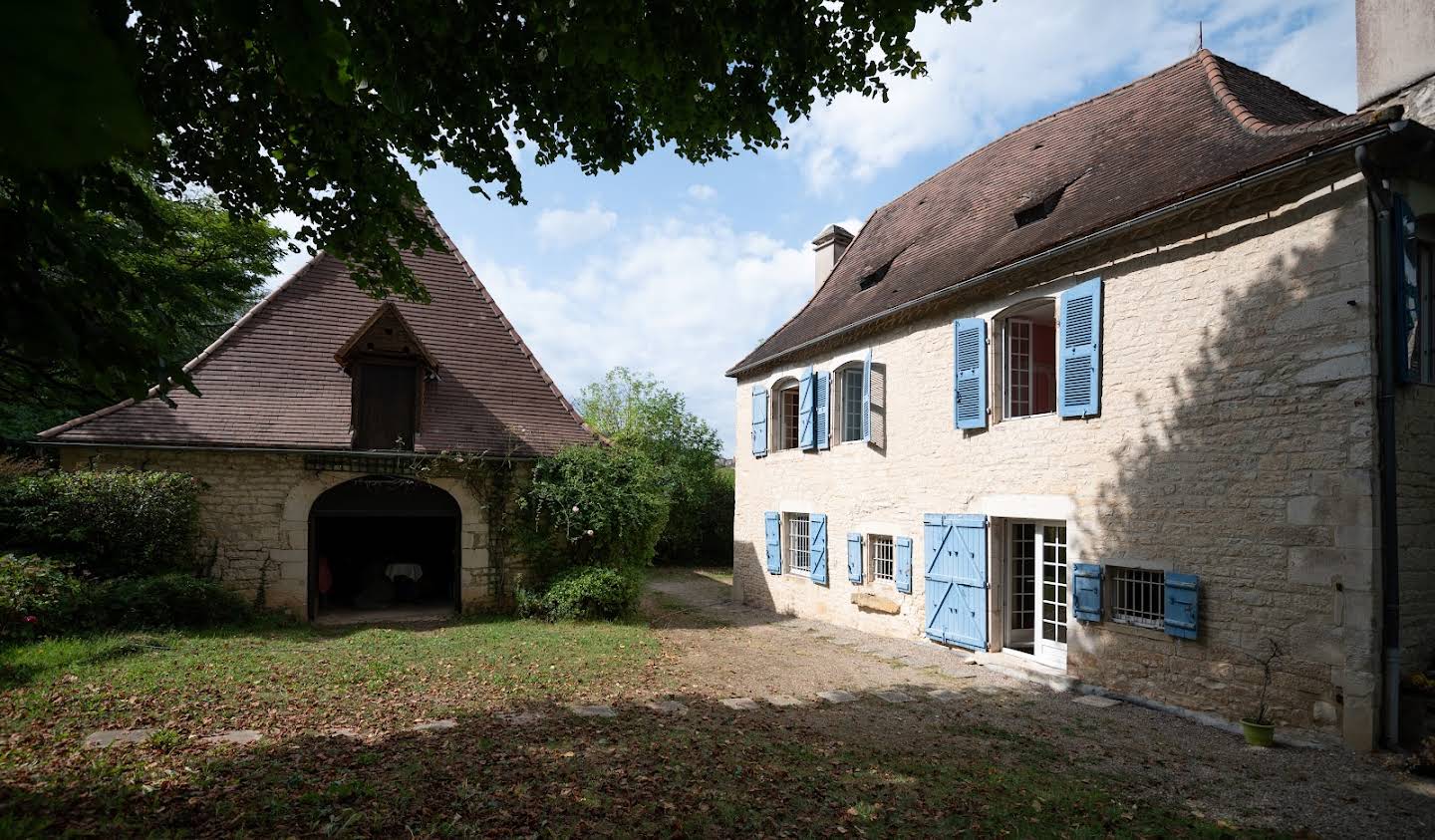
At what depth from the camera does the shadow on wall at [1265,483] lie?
6281 millimetres

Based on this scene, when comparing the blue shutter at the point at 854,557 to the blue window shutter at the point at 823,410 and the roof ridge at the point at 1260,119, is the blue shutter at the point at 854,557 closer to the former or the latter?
the blue window shutter at the point at 823,410

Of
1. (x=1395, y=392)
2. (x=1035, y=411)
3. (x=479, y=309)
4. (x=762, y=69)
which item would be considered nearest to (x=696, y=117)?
(x=762, y=69)

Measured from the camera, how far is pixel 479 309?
45.6ft

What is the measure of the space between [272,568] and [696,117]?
9426mm

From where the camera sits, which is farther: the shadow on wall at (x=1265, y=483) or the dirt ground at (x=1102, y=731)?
the shadow on wall at (x=1265, y=483)

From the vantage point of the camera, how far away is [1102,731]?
22.2 ft

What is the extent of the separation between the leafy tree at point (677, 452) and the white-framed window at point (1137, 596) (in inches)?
481

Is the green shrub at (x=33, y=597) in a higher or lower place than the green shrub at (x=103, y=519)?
lower

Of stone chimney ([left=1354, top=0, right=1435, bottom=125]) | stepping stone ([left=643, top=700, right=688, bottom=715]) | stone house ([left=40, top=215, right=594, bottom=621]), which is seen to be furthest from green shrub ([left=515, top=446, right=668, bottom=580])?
stone chimney ([left=1354, top=0, right=1435, bottom=125])

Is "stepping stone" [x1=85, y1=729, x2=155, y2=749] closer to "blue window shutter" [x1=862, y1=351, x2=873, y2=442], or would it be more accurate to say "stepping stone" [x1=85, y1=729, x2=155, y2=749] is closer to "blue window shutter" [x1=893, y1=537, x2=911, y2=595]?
"blue window shutter" [x1=893, y1=537, x2=911, y2=595]

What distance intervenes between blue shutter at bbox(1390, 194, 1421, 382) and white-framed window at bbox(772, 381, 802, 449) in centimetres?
935

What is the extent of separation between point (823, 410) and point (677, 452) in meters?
13.6

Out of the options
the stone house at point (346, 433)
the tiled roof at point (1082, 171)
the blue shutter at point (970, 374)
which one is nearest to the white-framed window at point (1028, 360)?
the blue shutter at point (970, 374)

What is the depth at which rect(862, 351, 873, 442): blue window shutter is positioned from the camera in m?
11.8
